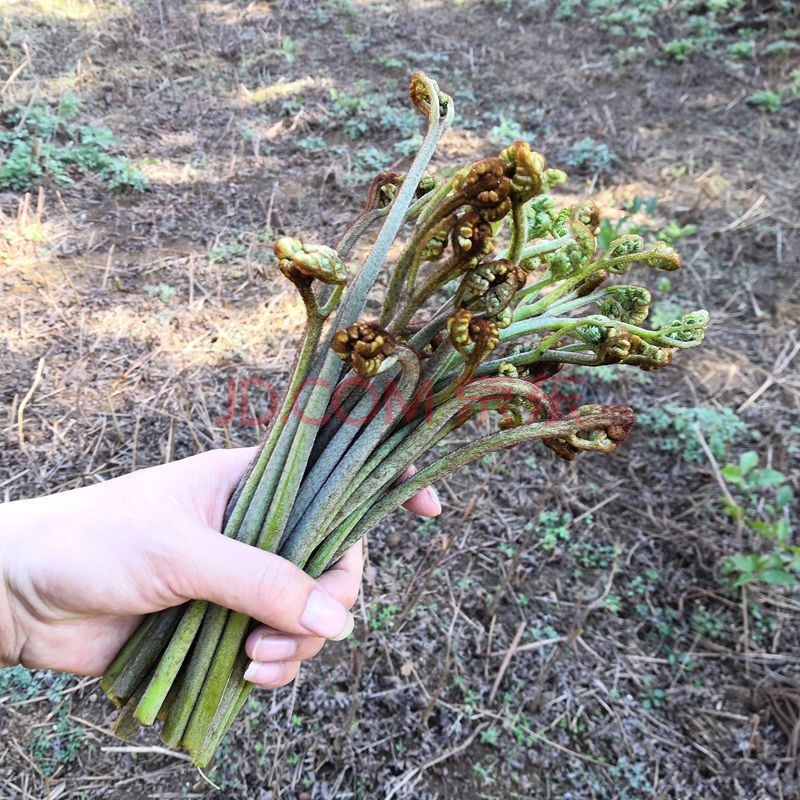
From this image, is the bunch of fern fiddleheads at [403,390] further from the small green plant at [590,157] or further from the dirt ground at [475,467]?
the small green plant at [590,157]

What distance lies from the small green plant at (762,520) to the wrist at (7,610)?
240cm

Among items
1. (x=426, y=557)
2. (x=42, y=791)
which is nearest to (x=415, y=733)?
(x=426, y=557)

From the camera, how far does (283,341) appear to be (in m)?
3.21

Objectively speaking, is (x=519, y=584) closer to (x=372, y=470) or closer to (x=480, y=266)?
(x=372, y=470)

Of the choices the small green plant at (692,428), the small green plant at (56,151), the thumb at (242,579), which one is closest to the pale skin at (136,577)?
the thumb at (242,579)

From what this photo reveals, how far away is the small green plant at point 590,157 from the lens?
4.64 meters

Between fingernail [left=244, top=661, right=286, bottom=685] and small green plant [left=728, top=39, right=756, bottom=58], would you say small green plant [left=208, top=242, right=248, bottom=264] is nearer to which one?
fingernail [left=244, top=661, right=286, bottom=685]

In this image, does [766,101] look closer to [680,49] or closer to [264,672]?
[680,49]

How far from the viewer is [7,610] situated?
1420 mm

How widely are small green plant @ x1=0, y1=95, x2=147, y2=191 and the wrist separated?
3170 millimetres

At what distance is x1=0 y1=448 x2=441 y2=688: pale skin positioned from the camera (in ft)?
4.08

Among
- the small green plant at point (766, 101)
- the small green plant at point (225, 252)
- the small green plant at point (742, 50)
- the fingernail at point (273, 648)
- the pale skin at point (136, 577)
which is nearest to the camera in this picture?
the pale skin at point (136, 577)

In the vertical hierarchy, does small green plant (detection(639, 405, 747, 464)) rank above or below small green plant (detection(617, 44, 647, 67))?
below

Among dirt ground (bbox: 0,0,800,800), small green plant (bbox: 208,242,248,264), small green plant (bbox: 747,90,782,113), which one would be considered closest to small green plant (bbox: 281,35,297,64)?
dirt ground (bbox: 0,0,800,800)
